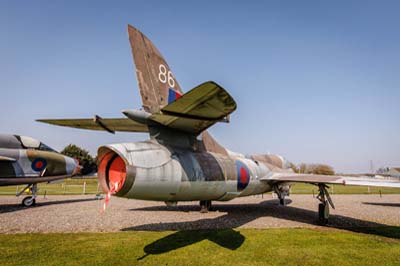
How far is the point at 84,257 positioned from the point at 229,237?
3.91 metres

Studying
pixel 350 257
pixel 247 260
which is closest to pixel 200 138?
pixel 247 260

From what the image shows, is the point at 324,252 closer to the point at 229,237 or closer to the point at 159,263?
the point at 229,237

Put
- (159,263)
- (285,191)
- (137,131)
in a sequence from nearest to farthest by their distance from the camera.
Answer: (159,263) → (137,131) → (285,191)

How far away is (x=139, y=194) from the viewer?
16.6 ft

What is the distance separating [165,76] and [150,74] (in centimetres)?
56

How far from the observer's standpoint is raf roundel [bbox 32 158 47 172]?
43.2ft

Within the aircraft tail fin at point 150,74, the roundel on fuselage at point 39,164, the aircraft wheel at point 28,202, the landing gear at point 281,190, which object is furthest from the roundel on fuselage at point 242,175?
the aircraft wheel at point 28,202

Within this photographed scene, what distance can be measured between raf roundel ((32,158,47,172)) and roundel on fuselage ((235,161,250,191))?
1116 centimetres

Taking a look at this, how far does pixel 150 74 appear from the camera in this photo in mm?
6316

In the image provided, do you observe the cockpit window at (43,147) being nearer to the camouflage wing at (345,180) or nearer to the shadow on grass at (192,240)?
the shadow on grass at (192,240)

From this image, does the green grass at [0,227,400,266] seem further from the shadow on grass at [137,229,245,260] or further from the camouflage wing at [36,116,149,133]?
the camouflage wing at [36,116,149,133]

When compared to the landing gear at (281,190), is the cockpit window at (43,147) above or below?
above

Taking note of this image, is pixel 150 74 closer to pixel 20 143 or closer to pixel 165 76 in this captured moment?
pixel 165 76

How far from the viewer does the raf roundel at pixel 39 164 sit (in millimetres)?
13169
